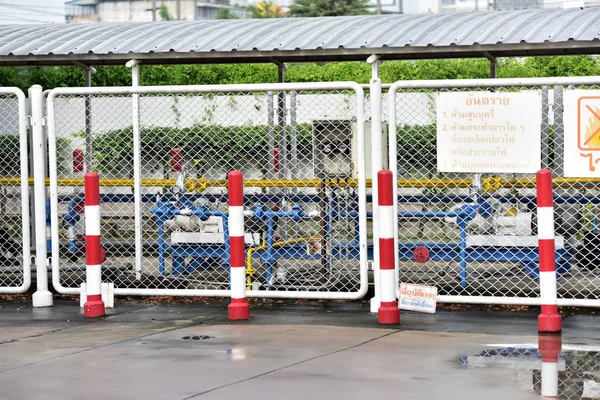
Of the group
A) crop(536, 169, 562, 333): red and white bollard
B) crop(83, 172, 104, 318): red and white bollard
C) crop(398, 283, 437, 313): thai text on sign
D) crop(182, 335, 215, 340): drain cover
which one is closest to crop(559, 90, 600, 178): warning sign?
crop(536, 169, 562, 333): red and white bollard

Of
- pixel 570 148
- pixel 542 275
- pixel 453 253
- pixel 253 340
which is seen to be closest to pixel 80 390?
pixel 253 340

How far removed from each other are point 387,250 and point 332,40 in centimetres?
451

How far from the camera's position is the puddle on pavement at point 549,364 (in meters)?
6.27

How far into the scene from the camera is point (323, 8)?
197ft

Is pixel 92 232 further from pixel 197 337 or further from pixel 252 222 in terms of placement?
pixel 252 222

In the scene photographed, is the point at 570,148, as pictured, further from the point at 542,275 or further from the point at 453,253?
the point at 453,253

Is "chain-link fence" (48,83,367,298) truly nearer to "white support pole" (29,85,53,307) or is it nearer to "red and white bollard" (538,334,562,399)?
"white support pole" (29,85,53,307)

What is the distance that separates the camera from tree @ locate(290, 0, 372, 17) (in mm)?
59156

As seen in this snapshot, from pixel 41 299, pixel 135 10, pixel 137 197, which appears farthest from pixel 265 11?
pixel 41 299

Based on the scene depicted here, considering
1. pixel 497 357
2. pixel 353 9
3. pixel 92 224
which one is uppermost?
pixel 353 9

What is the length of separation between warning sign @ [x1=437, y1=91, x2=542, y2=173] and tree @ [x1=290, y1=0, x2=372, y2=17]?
164ft

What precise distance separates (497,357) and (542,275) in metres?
1.09

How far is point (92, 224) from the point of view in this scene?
30.3ft

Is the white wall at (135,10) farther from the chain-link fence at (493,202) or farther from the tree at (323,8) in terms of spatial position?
the chain-link fence at (493,202)
